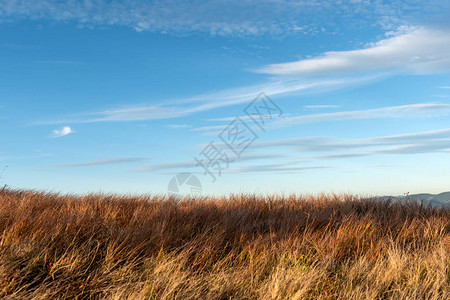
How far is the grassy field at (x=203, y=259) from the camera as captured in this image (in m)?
4.27

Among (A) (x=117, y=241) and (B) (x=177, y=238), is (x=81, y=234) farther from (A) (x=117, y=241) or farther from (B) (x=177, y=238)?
(B) (x=177, y=238)

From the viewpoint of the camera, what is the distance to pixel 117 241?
16.7 feet

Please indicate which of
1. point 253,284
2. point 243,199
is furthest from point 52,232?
point 243,199

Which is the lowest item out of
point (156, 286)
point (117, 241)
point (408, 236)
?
point (408, 236)

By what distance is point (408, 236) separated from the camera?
7.11m

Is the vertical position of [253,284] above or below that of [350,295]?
above

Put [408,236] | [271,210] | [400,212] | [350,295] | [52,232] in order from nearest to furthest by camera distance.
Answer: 1. [350,295]
2. [52,232]
3. [408,236]
4. [271,210]
5. [400,212]

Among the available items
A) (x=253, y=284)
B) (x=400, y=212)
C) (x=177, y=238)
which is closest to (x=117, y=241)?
(x=177, y=238)

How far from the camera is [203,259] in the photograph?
5219 mm

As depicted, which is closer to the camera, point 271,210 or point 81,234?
point 81,234

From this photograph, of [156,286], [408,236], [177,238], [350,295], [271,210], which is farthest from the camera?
[271,210]

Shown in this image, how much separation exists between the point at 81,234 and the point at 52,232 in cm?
40

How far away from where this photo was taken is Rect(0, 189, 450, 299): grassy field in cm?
427

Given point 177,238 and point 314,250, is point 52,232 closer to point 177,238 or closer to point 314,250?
point 177,238
